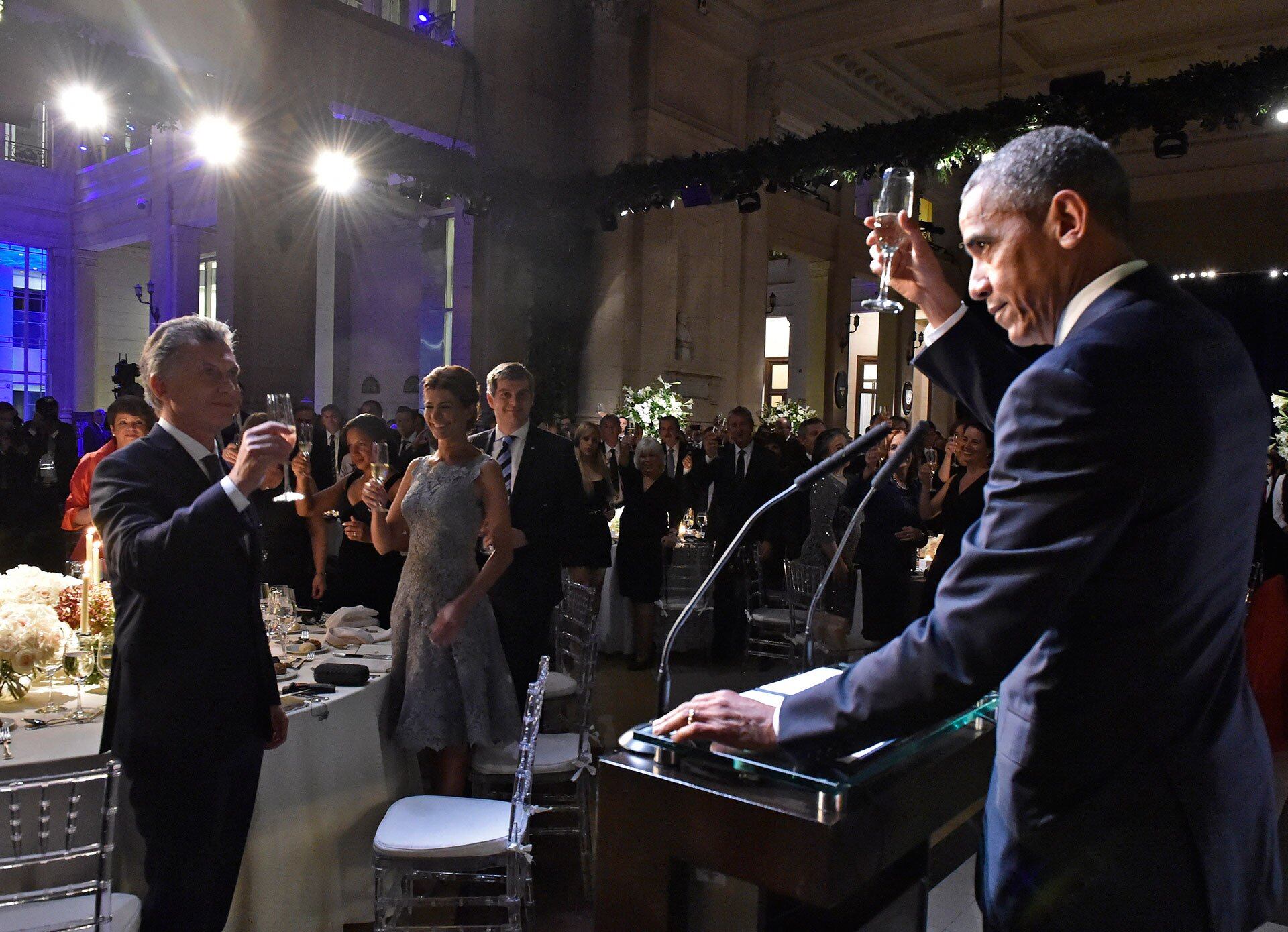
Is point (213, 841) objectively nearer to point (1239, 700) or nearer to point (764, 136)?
point (1239, 700)

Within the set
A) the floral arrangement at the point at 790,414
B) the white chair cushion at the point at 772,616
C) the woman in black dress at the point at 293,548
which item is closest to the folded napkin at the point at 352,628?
the woman in black dress at the point at 293,548

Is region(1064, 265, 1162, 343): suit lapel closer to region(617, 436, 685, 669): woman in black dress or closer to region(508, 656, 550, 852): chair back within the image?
region(508, 656, 550, 852): chair back

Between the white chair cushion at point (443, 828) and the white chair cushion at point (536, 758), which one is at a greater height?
the white chair cushion at point (443, 828)

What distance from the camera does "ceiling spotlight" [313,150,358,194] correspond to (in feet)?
31.9

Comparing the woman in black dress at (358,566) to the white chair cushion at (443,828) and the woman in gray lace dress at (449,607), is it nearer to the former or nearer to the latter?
the woman in gray lace dress at (449,607)

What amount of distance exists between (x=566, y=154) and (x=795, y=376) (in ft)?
23.4

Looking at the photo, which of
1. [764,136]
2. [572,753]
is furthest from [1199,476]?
[764,136]

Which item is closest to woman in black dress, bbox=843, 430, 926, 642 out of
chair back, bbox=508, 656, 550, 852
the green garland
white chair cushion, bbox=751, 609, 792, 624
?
white chair cushion, bbox=751, 609, 792, 624

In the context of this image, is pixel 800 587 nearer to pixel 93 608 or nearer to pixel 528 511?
pixel 528 511

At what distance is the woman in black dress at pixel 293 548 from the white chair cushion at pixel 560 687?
118 centimetres

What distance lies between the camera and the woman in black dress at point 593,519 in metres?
6.38

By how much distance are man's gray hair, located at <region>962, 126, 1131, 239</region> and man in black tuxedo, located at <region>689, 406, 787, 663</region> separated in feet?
18.1

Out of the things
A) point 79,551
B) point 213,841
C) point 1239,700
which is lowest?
point 213,841

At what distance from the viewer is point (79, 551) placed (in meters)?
4.28
